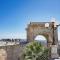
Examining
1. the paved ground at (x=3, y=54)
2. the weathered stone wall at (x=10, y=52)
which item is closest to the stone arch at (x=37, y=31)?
the weathered stone wall at (x=10, y=52)

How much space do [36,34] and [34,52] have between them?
12.6 metres

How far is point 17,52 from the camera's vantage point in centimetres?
2605

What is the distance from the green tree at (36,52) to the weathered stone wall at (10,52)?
9262mm

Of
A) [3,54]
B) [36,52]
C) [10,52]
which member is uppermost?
[36,52]

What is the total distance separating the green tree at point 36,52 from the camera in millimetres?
15905

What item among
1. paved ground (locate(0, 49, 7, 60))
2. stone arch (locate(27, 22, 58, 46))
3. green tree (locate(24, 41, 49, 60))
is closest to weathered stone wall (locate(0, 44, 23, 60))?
paved ground (locate(0, 49, 7, 60))

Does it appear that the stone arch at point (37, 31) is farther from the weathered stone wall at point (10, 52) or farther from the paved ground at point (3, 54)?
the paved ground at point (3, 54)

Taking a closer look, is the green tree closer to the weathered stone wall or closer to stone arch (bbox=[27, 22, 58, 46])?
the weathered stone wall

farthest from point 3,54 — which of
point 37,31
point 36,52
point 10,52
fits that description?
point 36,52

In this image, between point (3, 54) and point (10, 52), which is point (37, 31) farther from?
point (3, 54)

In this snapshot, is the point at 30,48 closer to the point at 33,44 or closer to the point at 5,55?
the point at 33,44

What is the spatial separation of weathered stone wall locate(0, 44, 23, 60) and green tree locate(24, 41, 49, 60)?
926 centimetres

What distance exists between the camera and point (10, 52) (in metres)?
26.5

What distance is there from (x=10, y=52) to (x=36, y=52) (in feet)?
35.0
